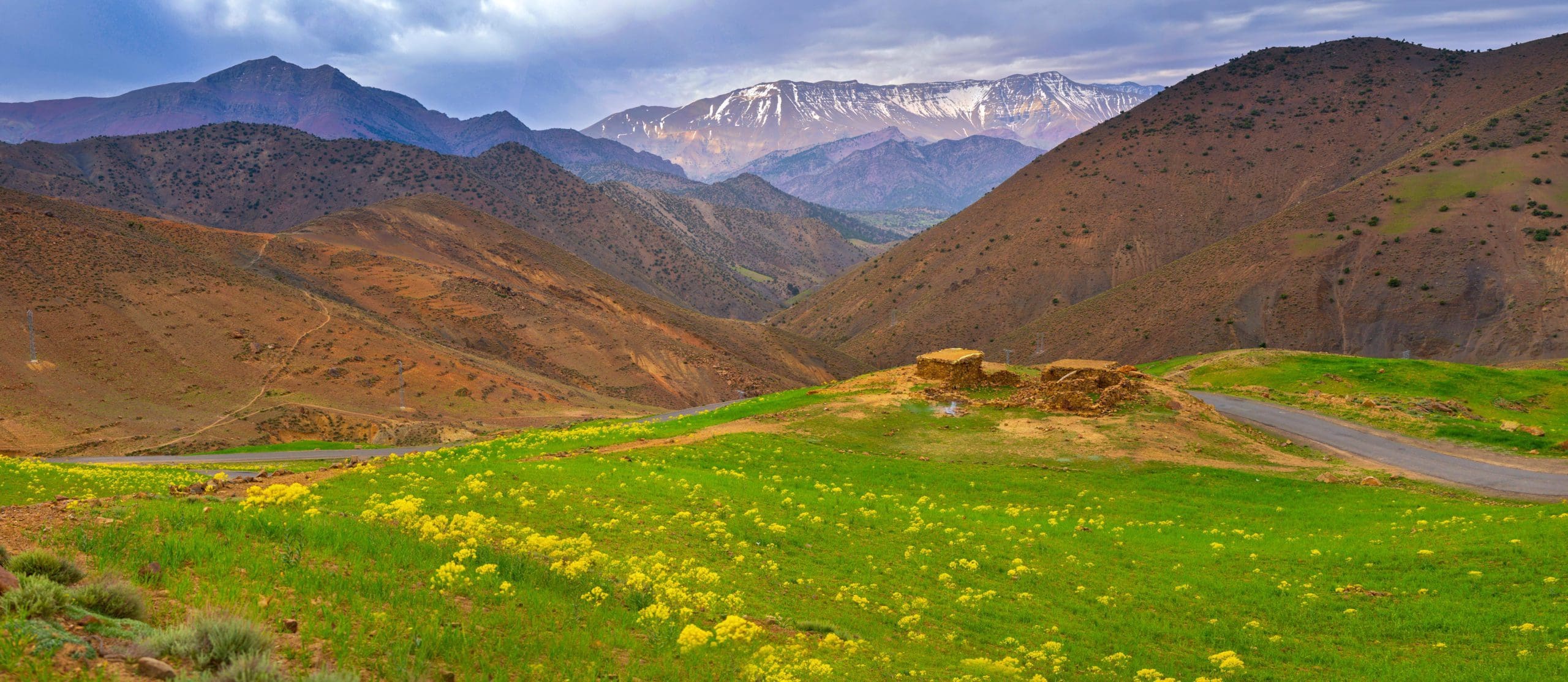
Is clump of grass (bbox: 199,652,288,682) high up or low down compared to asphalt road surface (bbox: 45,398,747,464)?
up

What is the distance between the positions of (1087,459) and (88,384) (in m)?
57.4

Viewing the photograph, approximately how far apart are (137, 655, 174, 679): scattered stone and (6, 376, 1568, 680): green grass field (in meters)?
1.03

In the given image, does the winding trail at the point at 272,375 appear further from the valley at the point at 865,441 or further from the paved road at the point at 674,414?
the paved road at the point at 674,414

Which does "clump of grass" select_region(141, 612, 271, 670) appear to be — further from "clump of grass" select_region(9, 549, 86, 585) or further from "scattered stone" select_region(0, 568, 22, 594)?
"clump of grass" select_region(9, 549, 86, 585)

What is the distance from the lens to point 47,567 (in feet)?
27.0

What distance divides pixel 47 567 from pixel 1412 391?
53190mm

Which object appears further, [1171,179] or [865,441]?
[1171,179]

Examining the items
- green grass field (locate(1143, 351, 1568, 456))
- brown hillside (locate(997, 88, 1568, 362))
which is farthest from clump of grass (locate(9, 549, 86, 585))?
brown hillside (locate(997, 88, 1568, 362))

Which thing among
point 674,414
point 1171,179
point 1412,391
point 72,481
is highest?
point 1171,179

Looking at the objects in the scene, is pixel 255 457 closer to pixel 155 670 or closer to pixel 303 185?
pixel 155 670

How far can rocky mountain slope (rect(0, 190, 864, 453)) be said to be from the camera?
47.5 m

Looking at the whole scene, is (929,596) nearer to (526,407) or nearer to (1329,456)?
(1329,456)

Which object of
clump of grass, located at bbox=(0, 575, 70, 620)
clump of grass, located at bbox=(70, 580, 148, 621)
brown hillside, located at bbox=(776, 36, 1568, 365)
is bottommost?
clump of grass, located at bbox=(70, 580, 148, 621)

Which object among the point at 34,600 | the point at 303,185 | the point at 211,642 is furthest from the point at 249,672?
the point at 303,185
